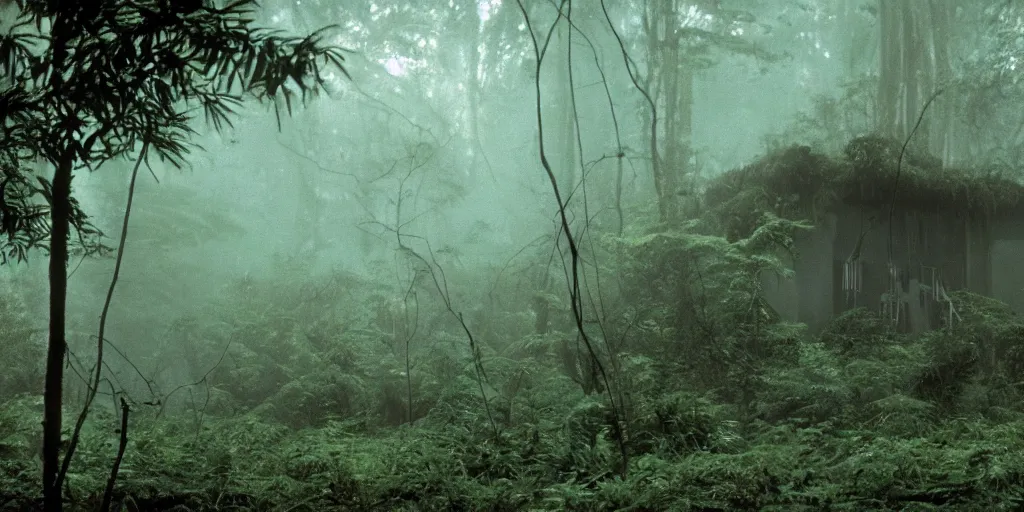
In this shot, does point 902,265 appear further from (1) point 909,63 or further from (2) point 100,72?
(2) point 100,72

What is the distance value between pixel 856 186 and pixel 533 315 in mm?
6442

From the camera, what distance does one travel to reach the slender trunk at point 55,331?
4.08 meters

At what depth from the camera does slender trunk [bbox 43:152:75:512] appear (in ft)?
13.4

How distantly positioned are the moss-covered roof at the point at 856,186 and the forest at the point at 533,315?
0.05 meters

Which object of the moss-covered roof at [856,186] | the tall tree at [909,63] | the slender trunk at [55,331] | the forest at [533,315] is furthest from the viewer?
the tall tree at [909,63]

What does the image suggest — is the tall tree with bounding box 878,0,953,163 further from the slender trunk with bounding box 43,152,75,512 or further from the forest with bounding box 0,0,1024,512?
the slender trunk with bounding box 43,152,75,512

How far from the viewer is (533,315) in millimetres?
14164

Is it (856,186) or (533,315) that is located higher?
(856,186)

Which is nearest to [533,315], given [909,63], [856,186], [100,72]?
[856,186]

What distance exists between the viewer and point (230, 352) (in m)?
11.9

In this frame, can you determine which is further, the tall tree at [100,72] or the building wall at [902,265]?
the building wall at [902,265]

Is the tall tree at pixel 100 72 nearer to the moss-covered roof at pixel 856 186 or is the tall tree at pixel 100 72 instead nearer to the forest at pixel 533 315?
the forest at pixel 533 315

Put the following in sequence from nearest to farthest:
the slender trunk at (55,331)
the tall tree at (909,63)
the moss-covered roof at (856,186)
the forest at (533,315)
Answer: the slender trunk at (55,331) → the forest at (533,315) → the moss-covered roof at (856,186) → the tall tree at (909,63)

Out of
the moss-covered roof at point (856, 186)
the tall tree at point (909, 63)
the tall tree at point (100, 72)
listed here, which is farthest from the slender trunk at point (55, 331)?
the tall tree at point (909, 63)
